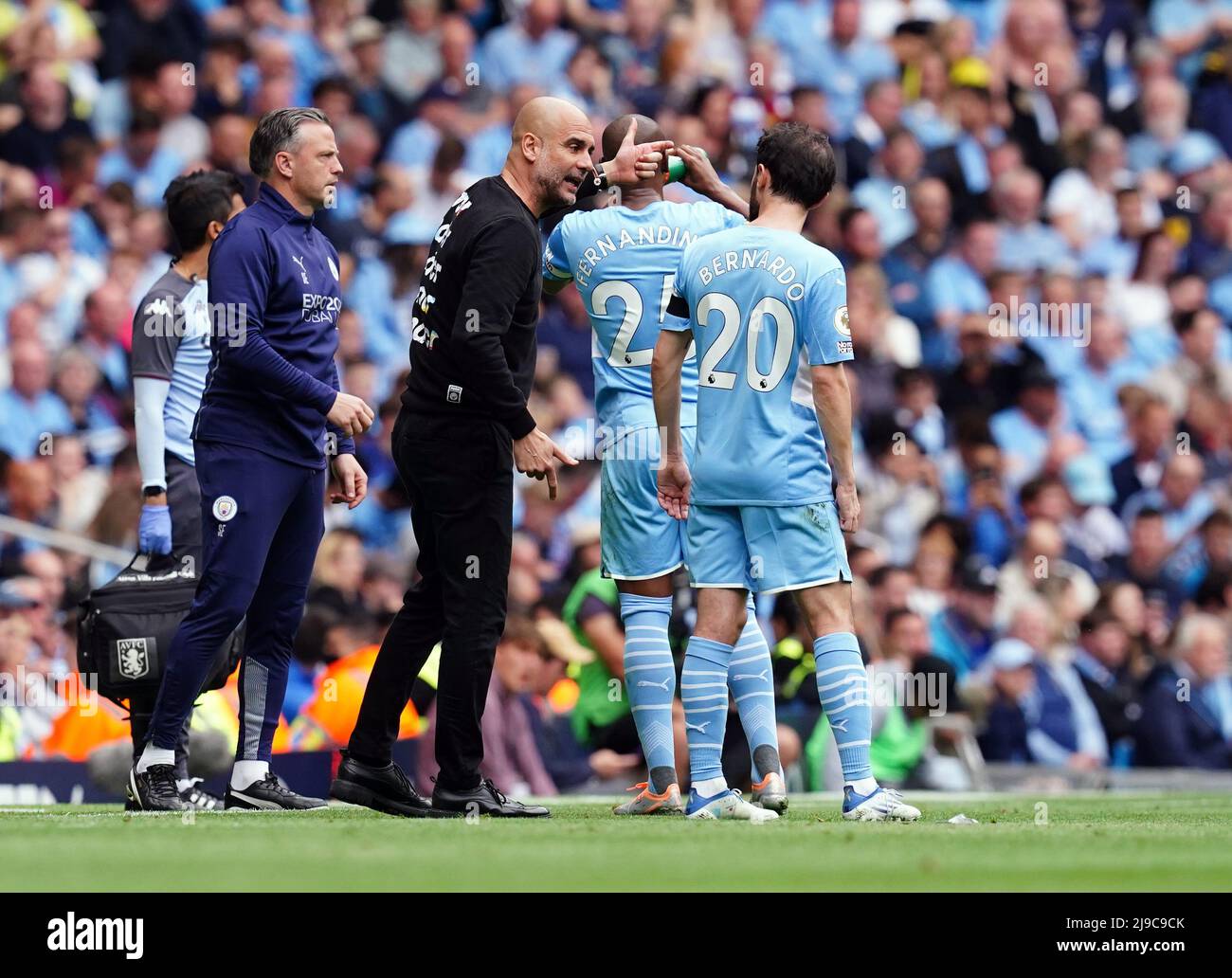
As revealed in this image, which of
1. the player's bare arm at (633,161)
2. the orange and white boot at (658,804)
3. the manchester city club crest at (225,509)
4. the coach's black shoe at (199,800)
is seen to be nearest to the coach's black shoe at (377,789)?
the coach's black shoe at (199,800)

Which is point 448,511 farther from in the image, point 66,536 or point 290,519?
point 66,536

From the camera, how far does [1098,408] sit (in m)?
15.6

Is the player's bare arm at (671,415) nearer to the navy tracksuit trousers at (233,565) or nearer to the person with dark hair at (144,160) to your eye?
the navy tracksuit trousers at (233,565)

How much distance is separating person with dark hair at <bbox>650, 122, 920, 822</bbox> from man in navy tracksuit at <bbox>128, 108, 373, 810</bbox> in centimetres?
129

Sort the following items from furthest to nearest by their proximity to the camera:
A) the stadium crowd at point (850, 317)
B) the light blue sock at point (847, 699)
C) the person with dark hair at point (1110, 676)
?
the person with dark hair at point (1110, 676) → the stadium crowd at point (850, 317) → the light blue sock at point (847, 699)

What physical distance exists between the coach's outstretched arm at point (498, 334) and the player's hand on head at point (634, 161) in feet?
2.59

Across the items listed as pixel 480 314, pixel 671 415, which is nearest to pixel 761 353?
pixel 671 415

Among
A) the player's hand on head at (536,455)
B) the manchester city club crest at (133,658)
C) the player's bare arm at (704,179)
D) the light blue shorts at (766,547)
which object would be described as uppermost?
the player's bare arm at (704,179)

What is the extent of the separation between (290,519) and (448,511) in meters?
0.80

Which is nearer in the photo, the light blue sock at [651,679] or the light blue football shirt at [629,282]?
the light blue sock at [651,679]

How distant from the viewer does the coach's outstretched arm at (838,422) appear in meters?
A: 7.09

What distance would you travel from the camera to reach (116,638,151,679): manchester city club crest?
822cm

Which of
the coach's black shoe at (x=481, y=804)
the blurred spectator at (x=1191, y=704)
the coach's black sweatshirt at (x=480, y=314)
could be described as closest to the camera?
the coach's black sweatshirt at (x=480, y=314)

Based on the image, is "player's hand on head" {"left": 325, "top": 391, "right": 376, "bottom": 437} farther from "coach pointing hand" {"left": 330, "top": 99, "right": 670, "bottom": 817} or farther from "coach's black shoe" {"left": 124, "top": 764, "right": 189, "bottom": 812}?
"coach's black shoe" {"left": 124, "top": 764, "right": 189, "bottom": 812}
